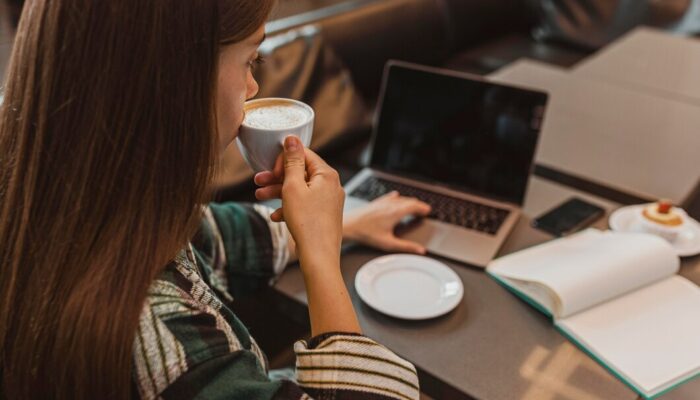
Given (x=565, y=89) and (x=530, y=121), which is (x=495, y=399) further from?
(x=565, y=89)

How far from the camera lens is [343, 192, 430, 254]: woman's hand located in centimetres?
112

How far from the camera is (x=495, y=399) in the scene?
85cm

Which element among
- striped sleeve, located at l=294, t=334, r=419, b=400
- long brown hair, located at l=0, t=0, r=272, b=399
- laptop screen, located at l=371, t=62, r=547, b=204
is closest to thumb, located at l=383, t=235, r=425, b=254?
laptop screen, located at l=371, t=62, r=547, b=204

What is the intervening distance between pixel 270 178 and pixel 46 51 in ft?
1.13

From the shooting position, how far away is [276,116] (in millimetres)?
920

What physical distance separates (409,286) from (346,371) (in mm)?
312

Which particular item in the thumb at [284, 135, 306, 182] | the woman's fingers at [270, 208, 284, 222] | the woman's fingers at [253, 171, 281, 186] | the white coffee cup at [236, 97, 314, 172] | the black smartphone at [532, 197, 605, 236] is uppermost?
the white coffee cup at [236, 97, 314, 172]

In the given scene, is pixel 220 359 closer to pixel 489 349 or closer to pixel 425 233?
pixel 489 349

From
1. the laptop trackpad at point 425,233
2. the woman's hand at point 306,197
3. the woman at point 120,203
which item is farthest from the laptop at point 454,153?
the woman at point 120,203

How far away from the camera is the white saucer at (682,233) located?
3.66 ft

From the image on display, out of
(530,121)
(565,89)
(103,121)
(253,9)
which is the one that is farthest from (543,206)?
(103,121)

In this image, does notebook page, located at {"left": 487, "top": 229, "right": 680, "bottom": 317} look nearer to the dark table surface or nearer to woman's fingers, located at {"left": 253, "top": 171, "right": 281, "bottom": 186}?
the dark table surface

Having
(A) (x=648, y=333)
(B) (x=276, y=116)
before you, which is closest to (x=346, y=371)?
(B) (x=276, y=116)

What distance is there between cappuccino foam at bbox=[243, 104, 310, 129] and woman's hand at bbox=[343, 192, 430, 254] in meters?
0.27
